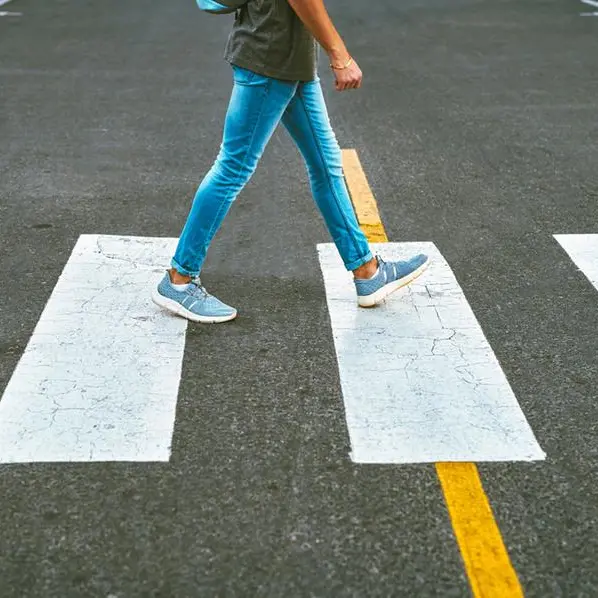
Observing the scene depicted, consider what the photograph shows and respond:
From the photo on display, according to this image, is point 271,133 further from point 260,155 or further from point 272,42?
point 272,42

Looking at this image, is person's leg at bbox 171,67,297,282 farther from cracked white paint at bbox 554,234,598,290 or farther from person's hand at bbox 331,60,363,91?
cracked white paint at bbox 554,234,598,290

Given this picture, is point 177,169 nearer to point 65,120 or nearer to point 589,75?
point 65,120

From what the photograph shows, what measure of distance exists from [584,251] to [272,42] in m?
2.39

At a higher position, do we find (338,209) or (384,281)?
(338,209)

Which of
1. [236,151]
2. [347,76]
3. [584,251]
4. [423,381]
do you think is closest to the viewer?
[423,381]

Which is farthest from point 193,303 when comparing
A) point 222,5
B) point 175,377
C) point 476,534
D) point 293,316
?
point 476,534

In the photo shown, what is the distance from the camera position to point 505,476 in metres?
3.83

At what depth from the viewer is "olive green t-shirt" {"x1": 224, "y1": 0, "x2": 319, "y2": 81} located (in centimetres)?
473

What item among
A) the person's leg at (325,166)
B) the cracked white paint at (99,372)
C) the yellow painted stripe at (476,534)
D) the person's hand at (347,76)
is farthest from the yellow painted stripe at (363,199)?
the yellow painted stripe at (476,534)

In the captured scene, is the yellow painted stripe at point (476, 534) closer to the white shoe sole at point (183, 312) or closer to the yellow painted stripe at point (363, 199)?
the white shoe sole at point (183, 312)

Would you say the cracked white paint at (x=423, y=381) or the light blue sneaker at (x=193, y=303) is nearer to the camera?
the cracked white paint at (x=423, y=381)

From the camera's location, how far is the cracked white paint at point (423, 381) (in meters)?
4.04

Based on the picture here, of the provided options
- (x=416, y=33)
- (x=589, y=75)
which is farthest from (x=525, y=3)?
(x=589, y=75)

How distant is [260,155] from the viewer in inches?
205
